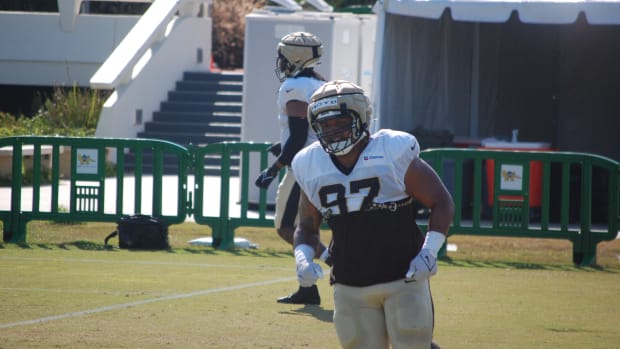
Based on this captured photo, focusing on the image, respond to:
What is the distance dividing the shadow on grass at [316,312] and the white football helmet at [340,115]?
3105mm

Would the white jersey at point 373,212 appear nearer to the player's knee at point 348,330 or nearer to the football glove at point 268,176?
the player's knee at point 348,330

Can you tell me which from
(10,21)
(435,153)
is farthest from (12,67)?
(435,153)

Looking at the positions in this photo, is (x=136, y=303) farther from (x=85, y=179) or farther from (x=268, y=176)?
(x=85, y=179)

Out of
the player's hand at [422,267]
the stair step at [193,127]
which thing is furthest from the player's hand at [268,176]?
the stair step at [193,127]

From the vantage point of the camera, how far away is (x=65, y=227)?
14695mm

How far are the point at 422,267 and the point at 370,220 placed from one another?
1.24 ft

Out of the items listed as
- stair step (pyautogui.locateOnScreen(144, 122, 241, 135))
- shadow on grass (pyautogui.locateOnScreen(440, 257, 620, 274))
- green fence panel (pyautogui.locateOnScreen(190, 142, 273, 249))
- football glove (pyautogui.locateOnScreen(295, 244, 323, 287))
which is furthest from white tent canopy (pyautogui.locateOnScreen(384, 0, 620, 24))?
football glove (pyautogui.locateOnScreen(295, 244, 323, 287))

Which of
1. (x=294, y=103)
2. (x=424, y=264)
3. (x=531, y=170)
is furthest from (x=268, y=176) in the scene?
(x=531, y=170)

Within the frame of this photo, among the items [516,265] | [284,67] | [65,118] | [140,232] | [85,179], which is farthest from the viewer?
[65,118]

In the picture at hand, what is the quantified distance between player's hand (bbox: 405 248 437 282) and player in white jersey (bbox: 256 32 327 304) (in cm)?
365

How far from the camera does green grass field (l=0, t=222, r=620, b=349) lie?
25.2ft

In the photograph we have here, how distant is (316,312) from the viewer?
8.78 meters

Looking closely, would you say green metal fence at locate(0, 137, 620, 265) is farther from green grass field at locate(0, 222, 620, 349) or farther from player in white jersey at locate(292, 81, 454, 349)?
player in white jersey at locate(292, 81, 454, 349)

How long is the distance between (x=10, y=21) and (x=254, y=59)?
8743mm
